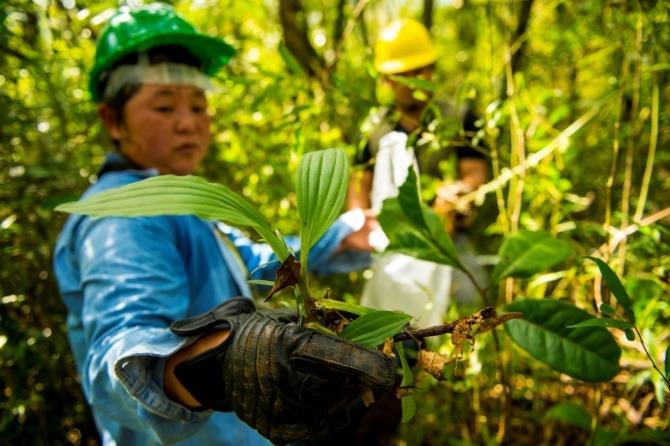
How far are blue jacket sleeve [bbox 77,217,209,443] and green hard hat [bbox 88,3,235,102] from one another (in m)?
0.50

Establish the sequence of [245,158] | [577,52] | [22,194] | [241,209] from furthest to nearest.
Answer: [577,52]
[245,158]
[22,194]
[241,209]

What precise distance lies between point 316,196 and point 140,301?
19.1 inches

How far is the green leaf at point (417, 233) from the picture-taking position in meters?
1.02

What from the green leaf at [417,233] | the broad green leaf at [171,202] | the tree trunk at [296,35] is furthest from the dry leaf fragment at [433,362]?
the tree trunk at [296,35]

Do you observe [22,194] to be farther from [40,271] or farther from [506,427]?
[506,427]

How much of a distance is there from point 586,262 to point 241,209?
3.20 feet

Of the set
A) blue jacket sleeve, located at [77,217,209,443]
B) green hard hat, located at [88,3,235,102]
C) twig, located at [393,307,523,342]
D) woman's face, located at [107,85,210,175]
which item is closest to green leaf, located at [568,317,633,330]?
twig, located at [393,307,523,342]

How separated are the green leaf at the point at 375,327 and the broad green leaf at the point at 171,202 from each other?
0.54 ft

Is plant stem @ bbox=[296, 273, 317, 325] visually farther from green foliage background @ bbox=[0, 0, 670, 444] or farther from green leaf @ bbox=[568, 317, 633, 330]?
green foliage background @ bbox=[0, 0, 670, 444]

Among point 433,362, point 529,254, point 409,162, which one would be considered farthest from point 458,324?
point 409,162

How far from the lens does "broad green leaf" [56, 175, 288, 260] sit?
587 millimetres

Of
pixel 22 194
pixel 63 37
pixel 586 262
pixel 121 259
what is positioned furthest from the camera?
pixel 63 37

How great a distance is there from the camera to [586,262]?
4.25 feet

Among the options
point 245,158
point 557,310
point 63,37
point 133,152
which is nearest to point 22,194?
point 133,152
